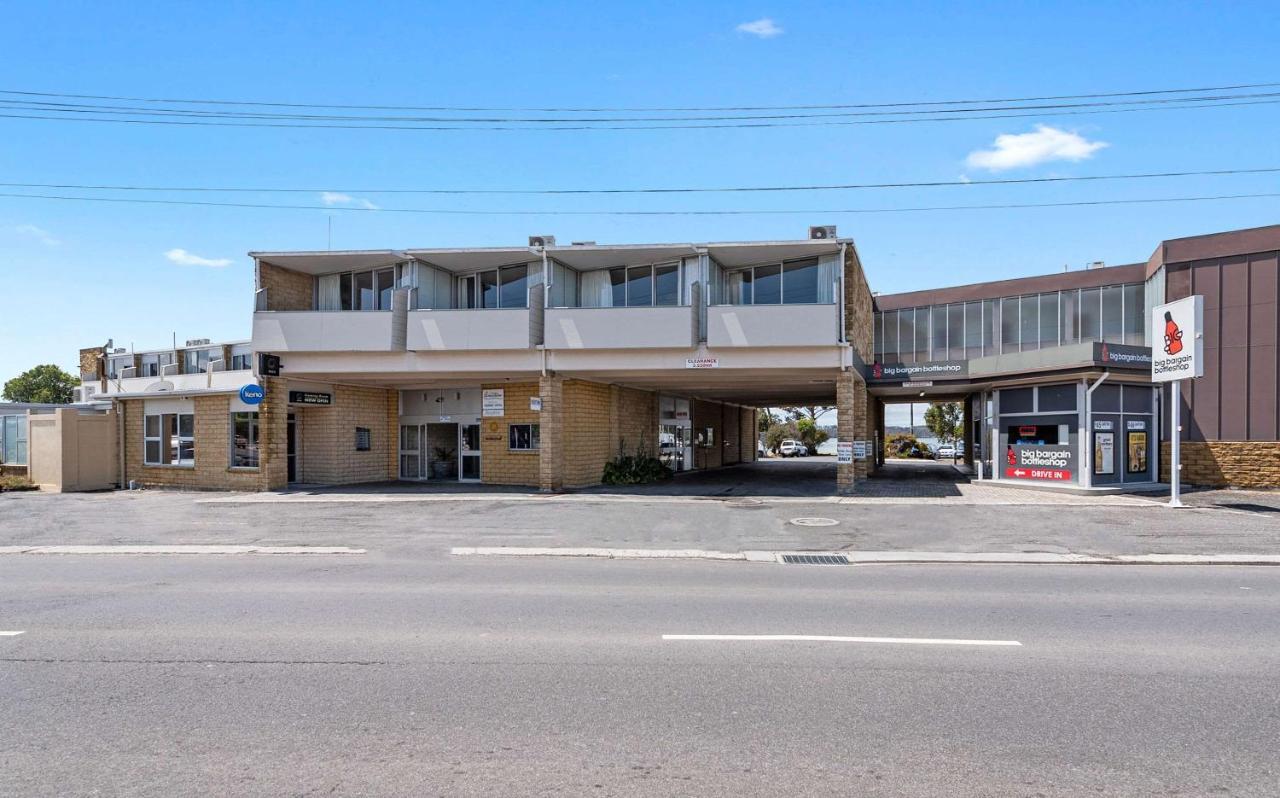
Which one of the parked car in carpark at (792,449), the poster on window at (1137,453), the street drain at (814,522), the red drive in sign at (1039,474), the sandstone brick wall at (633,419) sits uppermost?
the sandstone brick wall at (633,419)

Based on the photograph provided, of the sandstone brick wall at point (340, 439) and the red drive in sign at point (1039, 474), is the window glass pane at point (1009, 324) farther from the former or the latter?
the sandstone brick wall at point (340, 439)

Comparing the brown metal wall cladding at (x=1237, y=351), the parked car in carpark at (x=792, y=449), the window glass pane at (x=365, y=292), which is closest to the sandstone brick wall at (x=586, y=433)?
the window glass pane at (x=365, y=292)

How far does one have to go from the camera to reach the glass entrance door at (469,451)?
25.1 meters

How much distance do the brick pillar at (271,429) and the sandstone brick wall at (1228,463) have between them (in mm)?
25586

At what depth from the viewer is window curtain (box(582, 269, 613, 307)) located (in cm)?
2333

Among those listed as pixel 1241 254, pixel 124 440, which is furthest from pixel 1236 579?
pixel 124 440

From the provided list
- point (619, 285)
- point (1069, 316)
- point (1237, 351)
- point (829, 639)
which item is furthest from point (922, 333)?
point (829, 639)

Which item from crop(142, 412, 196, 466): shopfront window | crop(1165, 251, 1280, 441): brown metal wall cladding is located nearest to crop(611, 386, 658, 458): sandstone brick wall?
crop(142, 412, 196, 466): shopfront window

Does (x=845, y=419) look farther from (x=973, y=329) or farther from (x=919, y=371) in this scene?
(x=973, y=329)

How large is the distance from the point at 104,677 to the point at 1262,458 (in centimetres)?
2717

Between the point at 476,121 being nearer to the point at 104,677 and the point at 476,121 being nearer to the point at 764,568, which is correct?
the point at 764,568

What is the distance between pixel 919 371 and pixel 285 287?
800 inches

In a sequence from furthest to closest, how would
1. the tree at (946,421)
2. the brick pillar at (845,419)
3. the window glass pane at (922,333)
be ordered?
the tree at (946,421) → the window glass pane at (922,333) → the brick pillar at (845,419)

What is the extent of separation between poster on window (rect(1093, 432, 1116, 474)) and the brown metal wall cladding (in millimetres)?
4060
